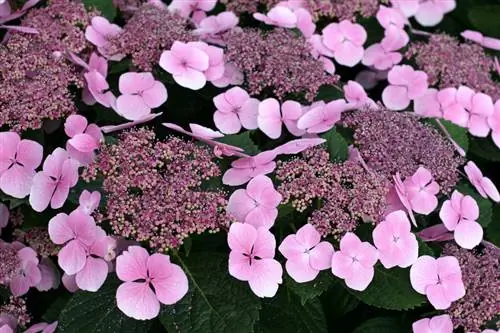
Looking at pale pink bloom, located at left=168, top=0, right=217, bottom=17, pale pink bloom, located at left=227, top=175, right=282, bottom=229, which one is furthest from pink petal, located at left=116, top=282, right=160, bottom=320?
pale pink bloom, located at left=168, top=0, right=217, bottom=17

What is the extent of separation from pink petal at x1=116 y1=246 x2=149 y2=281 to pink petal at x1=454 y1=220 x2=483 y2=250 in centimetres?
64

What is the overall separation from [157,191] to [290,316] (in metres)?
0.40

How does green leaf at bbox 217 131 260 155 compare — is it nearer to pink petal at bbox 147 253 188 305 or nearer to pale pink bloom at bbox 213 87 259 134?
pale pink bloom at bbox 213 87 259 134

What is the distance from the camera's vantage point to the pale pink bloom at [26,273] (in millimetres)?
1746

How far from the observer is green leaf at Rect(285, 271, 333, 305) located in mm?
1528

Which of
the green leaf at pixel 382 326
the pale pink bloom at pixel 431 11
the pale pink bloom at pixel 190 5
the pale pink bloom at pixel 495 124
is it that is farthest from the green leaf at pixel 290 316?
the pale pink bloom at pixel 431 11

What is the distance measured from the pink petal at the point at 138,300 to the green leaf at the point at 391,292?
1.28 feet

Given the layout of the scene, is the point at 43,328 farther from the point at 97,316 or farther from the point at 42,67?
the point at 42,67

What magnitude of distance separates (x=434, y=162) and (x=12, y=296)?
0.94 metres

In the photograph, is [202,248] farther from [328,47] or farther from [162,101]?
[328,47]

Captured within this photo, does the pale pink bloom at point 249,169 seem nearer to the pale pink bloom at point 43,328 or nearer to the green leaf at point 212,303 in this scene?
the green leaf at point 212,303

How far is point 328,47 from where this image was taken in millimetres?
2078

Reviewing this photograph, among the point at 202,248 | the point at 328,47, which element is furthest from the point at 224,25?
the point at 202,248

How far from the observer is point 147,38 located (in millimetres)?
1862
